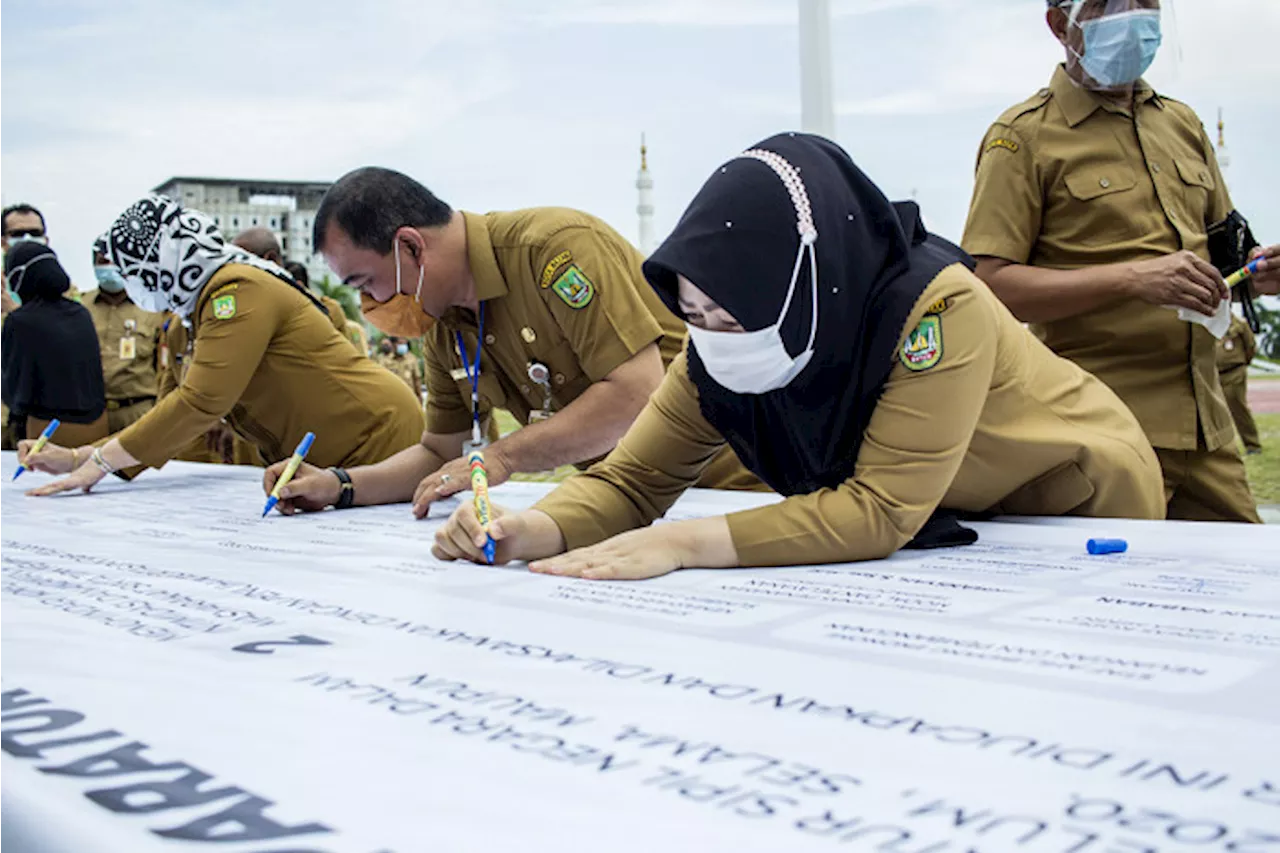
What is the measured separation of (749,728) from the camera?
0.73m

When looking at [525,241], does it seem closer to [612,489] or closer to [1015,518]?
[612,489]

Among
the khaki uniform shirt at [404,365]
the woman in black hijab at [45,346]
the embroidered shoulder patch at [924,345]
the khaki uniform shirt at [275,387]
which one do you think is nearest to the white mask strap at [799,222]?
the embroidered shoulder patch at [924,345]

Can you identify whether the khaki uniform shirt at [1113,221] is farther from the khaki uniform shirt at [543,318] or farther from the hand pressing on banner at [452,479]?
the hand pressing on banner at [452,479]

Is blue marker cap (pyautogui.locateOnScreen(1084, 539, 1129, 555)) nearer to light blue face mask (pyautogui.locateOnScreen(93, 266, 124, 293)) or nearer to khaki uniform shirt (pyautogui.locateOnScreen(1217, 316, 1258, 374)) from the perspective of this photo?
khaki uniform shirt (pyautogui.locateOnScreen(1217, 316, 1258, 374))

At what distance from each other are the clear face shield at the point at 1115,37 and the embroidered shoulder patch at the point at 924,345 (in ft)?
3.36

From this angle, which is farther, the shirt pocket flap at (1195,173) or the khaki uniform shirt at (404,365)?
the khaki uniform shirt at (404,365)

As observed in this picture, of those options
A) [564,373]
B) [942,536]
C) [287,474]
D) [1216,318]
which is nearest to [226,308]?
[287,474]

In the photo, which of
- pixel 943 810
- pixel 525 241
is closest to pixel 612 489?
pixel 525 241

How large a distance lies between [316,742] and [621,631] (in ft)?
1.18

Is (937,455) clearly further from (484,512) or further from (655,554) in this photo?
(484,512)

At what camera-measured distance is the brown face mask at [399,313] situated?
2.18m

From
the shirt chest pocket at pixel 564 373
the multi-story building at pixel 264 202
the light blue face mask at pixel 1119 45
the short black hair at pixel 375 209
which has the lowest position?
the shirt chest pocket at pixel 564 373

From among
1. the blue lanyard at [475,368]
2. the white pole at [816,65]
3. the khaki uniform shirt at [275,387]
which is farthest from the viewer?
the white pole at [816,65]

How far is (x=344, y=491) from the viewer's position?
2248mm
